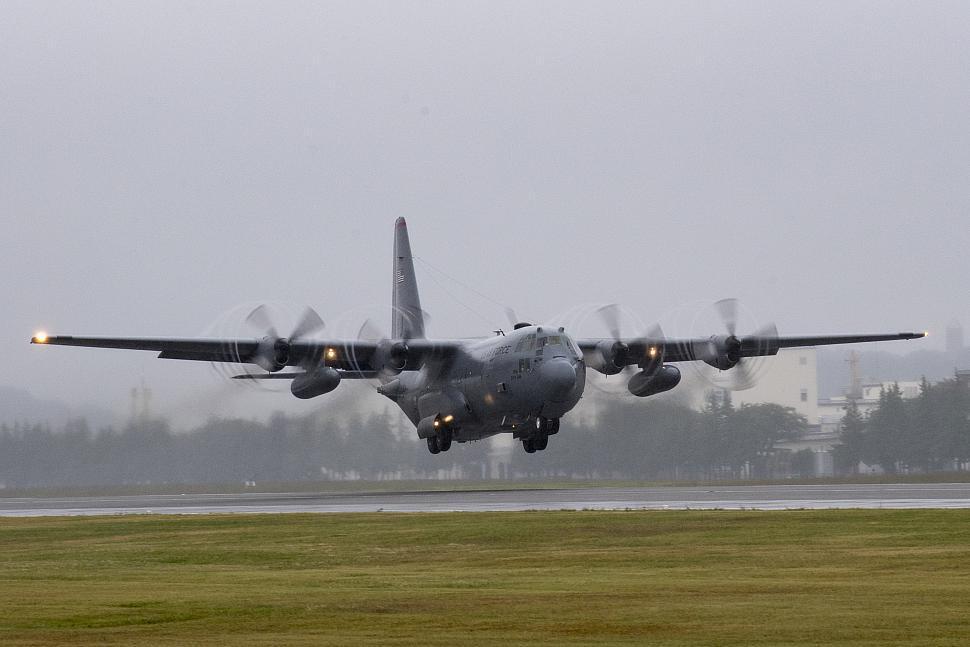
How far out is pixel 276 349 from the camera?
54062 millimetres

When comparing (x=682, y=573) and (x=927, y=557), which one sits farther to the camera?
(x=927, y=557)

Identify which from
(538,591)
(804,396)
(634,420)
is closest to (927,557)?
(538,591)

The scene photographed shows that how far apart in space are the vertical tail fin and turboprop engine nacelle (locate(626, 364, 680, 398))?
1468 centimetres

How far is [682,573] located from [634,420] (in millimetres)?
52899

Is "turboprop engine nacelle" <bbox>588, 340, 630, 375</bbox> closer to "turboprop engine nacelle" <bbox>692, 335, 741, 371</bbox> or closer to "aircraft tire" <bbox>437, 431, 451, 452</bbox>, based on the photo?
"turboprop engine nacelle" <bbox>692, 335, 741, 371</bbox>

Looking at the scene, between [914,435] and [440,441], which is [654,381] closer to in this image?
[440,441]

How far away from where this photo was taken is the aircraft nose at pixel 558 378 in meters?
51.8

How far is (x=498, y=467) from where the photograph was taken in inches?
3482

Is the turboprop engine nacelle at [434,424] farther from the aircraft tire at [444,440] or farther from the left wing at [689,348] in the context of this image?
the left wing at [689,348]

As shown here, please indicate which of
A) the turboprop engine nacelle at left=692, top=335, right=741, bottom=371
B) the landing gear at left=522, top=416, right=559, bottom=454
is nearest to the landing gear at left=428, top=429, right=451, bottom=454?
the landing gear at left=522, top=416, right=559, bottom=454

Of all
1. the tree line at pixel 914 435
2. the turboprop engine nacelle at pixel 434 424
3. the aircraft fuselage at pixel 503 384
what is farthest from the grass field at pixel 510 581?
the tree line at pixel 914 435

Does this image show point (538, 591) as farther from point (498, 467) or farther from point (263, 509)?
point (498, 467)

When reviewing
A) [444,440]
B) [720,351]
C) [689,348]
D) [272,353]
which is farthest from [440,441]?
[720,351]

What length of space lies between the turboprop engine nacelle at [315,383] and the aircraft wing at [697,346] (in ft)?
40.8
